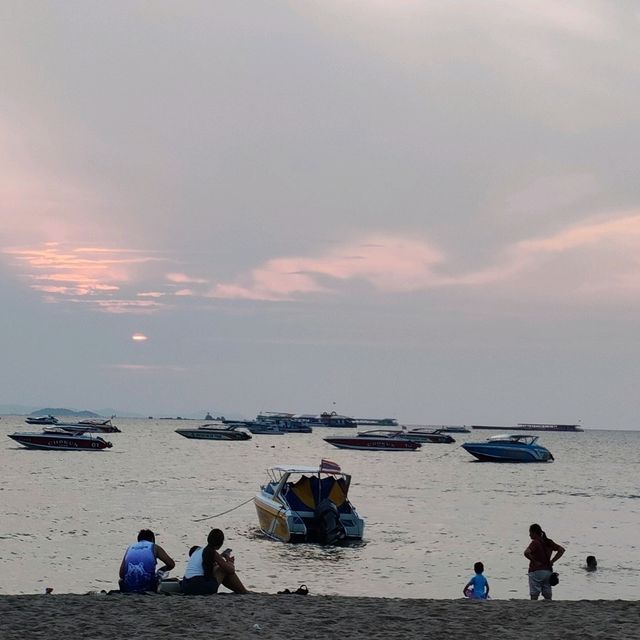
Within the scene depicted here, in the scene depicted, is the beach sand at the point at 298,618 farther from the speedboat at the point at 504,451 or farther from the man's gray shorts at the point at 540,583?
the speedboat at the point at 504,451

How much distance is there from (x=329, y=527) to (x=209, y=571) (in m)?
21.0

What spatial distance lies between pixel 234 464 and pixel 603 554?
76751 millimetres

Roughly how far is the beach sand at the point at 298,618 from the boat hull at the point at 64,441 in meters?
100

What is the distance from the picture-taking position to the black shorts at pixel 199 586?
55.2 ft

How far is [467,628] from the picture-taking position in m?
13.9

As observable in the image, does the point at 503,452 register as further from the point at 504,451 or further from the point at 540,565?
the point at 540,565

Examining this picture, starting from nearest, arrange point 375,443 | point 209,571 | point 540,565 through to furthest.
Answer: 1. point 209,571
2. point 540,565
3. point 375,443

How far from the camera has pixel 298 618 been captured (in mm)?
14406

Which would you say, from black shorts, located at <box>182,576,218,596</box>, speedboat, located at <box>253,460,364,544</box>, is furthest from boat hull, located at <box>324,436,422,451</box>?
black shorts, located at <box>182,576,218,596</box>

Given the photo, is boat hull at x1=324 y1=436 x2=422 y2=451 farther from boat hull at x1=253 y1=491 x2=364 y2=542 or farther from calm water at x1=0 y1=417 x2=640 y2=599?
boat hull at x1=253 y1=491 x2=364 y2=542

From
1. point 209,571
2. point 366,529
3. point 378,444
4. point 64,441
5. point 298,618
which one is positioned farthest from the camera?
point 378,444

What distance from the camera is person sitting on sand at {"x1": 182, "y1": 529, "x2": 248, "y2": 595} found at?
16859 mm

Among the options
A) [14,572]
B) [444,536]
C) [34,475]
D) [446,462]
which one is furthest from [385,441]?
[14,572]

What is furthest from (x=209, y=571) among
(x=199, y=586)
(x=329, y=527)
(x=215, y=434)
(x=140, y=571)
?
(x=215, y=434)
